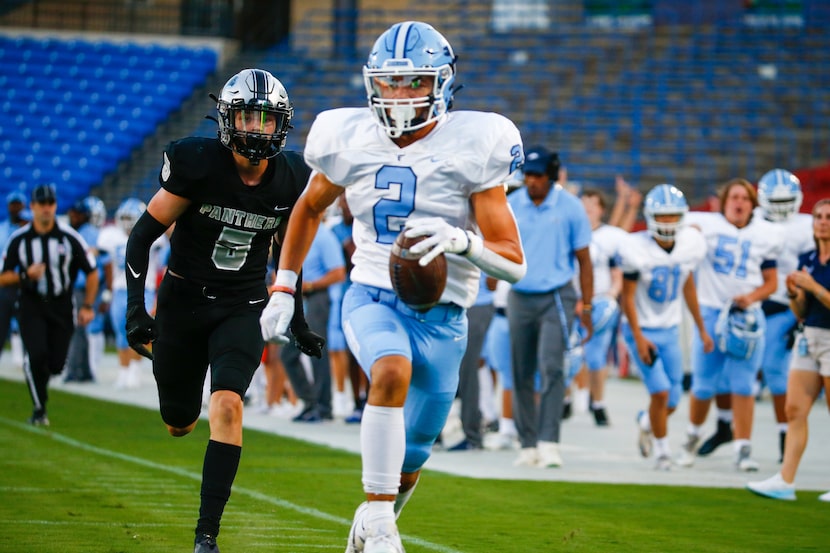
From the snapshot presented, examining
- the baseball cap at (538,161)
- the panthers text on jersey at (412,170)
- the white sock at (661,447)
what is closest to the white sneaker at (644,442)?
the white sock at (661,447)

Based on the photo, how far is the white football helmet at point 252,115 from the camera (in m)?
5.50

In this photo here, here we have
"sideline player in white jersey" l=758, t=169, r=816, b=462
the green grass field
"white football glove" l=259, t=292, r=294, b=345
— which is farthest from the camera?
"sideline player in white jersey" l=758, t=169, r=816, b=462

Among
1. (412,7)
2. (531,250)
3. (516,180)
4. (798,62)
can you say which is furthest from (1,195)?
(531,250)

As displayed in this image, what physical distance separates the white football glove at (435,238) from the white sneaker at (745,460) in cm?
493

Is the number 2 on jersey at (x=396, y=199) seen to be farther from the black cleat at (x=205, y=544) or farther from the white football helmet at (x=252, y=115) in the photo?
the black cleat at (x=205, y=544)

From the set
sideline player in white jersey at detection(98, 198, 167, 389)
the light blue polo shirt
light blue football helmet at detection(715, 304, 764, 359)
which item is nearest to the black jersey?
the light blue polo shirt

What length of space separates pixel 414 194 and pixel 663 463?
4506 mm

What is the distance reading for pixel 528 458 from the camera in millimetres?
8898

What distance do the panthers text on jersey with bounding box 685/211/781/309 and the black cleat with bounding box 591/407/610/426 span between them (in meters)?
2.54

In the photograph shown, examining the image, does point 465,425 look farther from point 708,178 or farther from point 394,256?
point 708,178

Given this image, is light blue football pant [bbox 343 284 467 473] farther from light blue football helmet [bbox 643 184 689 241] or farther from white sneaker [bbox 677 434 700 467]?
white sneaker [bbox 677 434 700 467]

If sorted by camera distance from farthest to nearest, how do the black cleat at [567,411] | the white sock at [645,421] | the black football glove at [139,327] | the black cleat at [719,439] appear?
the black cleat at [567,411]
the black cleat at [719,439]
the white sock at [645,421]
the black football glove at [139,327]

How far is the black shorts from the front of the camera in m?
5.56

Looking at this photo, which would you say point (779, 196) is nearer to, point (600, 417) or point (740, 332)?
point (740, 332)
